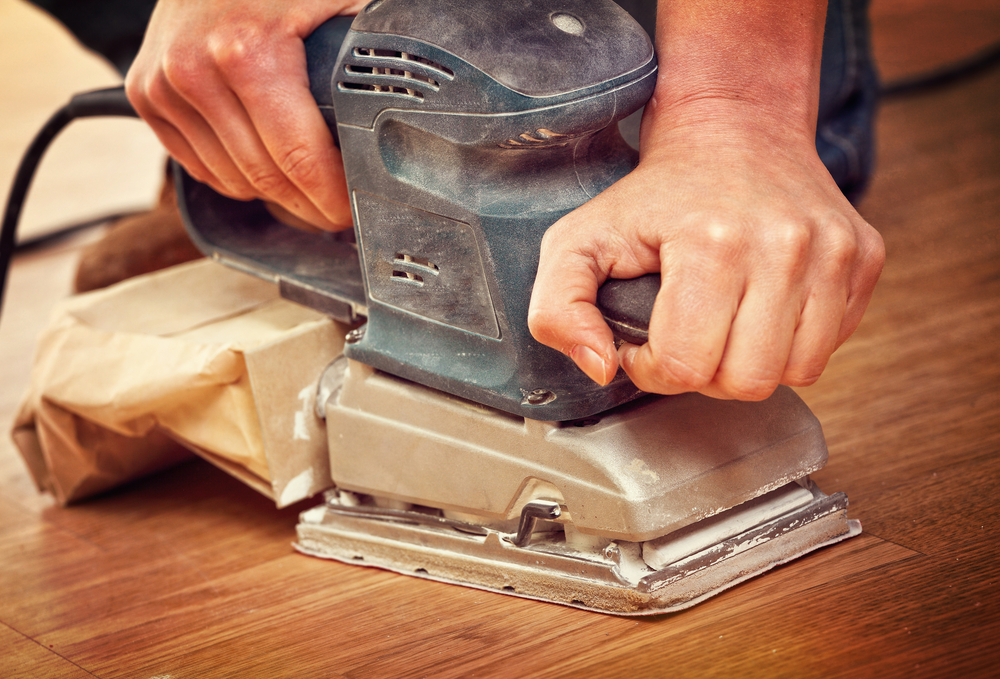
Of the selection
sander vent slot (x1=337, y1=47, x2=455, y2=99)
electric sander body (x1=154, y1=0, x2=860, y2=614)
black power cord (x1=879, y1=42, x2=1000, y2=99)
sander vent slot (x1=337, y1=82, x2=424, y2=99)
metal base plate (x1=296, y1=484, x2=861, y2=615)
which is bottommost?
black power cord (x1=879, y1=42, x2=1000, y2=99)

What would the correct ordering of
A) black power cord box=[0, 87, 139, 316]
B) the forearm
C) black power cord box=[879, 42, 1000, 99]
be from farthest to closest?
black power cord box=[879, 42, 1000, 99] < black power cord box=[0, 87, 139, 316] < the forearm

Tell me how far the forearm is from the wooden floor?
12.9 inches

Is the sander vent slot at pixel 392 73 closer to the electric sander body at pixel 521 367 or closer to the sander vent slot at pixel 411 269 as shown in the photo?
the electric sander body at pixel 521 367

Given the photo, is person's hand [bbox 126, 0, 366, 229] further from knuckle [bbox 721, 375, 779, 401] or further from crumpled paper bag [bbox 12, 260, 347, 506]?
knuckle [bbox 721, 375, 779, 401]

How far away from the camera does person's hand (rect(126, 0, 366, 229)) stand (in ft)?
2.73

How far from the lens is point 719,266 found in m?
0.57

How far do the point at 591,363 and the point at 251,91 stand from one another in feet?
1.45

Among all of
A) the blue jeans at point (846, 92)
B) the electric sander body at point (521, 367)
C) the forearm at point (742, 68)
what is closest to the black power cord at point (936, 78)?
the blue jeans at point (846, 92)

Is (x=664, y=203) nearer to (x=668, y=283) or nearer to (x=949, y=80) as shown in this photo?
(x=668, y=283)

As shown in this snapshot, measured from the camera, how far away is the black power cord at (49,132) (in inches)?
41.5

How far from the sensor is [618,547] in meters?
0.68

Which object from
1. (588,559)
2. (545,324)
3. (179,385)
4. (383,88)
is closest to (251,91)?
(383,88)

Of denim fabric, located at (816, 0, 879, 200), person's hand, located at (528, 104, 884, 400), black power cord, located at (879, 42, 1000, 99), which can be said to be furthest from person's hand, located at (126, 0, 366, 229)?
black power cord, located at (879, 42, 1000, 99)

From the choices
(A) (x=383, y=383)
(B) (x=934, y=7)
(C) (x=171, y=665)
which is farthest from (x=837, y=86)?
(B) (x=934, y=7)
